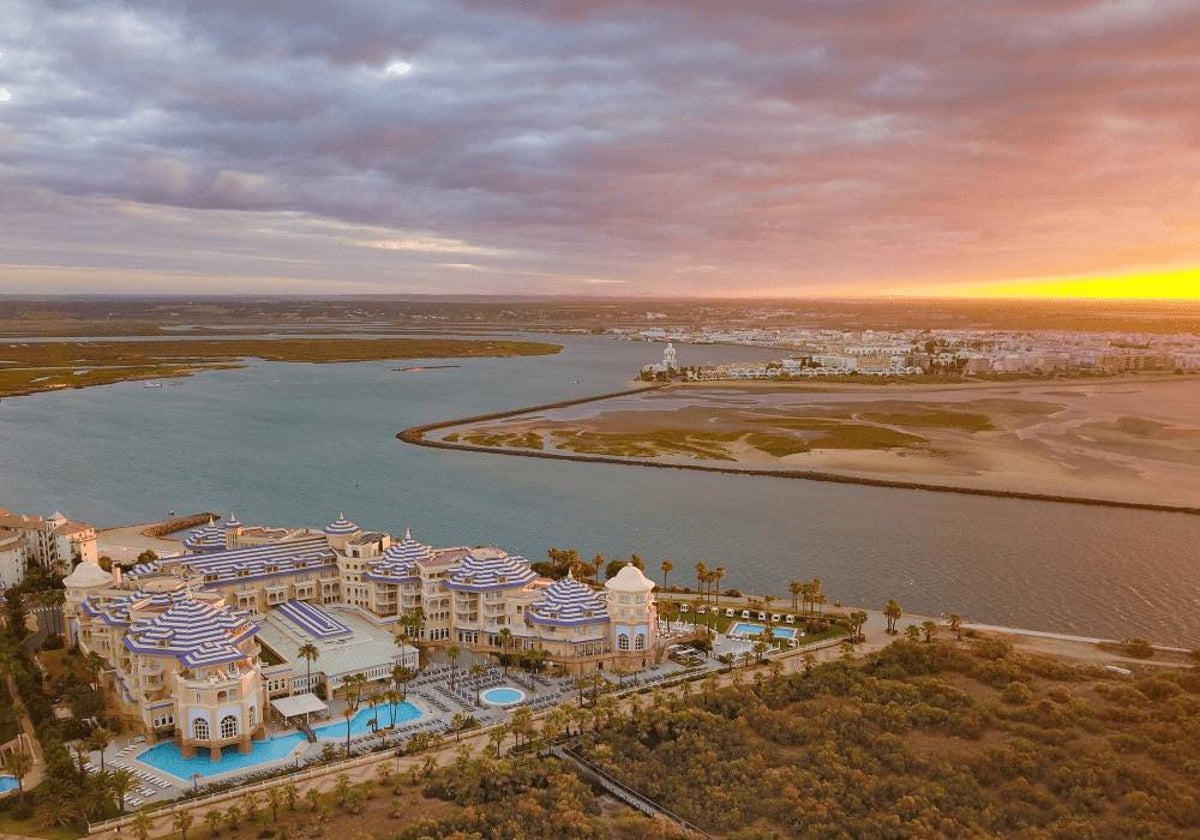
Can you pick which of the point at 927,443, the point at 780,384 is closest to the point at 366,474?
the point at 927,443

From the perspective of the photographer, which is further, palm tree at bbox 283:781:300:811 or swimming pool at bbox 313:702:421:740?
swimming pool at bbox 313:702:421:740

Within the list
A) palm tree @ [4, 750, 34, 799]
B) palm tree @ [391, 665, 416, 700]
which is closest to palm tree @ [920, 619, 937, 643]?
palm tree @ [391, 665, 416, 700]

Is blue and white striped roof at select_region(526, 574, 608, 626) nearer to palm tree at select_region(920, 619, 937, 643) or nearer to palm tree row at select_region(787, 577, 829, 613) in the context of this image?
palm tree row at select_region(787, 577, 829, 613)

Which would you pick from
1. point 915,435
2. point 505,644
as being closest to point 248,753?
point 505,644

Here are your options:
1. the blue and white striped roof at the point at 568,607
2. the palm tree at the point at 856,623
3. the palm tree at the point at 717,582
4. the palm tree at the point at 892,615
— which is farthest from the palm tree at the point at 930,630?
the blue and white striped roof at the point at 568,607

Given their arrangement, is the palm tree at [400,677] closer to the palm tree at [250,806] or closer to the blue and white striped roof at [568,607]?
the blue and white striped roof at [568,607]

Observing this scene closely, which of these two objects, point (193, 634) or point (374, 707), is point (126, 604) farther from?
point (374, 707)

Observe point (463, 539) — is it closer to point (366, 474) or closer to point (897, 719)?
point (366, 474)
